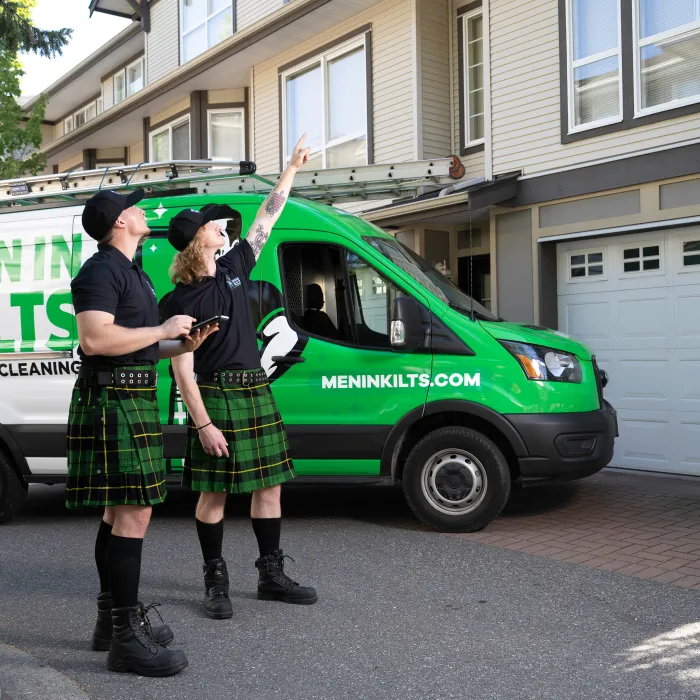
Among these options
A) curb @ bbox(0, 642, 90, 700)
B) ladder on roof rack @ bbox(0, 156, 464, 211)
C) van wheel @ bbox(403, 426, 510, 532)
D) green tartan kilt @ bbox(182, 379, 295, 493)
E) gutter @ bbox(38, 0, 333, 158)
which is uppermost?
gutter @ bbox(38, 0, 333, 158)

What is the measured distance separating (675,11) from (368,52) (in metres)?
5.19

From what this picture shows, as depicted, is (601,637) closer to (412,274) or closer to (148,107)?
(412,274)

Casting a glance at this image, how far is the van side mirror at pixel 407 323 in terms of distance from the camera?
6.16 meters

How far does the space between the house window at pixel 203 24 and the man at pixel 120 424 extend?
14.0 metres

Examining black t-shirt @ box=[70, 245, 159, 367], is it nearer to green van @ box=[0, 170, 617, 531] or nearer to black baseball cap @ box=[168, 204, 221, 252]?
black baseball cap @ box=[168, 204, 221, 252]

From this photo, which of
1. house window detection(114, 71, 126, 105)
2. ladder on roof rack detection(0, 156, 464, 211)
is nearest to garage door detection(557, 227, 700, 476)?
ladder on roof rack detection(0, 156, 464, 211)

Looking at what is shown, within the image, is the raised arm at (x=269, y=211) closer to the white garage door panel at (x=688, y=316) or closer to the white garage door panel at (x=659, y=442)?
the white garage door panel at (x=688, y=316)

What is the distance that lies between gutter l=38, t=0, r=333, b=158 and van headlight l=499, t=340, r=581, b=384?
8.64 meters

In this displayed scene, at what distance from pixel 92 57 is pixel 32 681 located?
68.9 feet

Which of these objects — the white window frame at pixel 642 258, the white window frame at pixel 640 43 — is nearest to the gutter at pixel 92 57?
the white window frame at pixel 640 43

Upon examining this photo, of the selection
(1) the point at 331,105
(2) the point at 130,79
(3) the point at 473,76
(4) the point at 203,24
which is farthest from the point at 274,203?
(2) the point at 130,79

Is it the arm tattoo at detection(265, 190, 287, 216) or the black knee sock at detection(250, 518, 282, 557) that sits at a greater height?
the arm tattoo at detection(265, 190, 287, 216)

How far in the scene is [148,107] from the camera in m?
18.7

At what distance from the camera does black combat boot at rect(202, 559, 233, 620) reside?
14.6 feet
